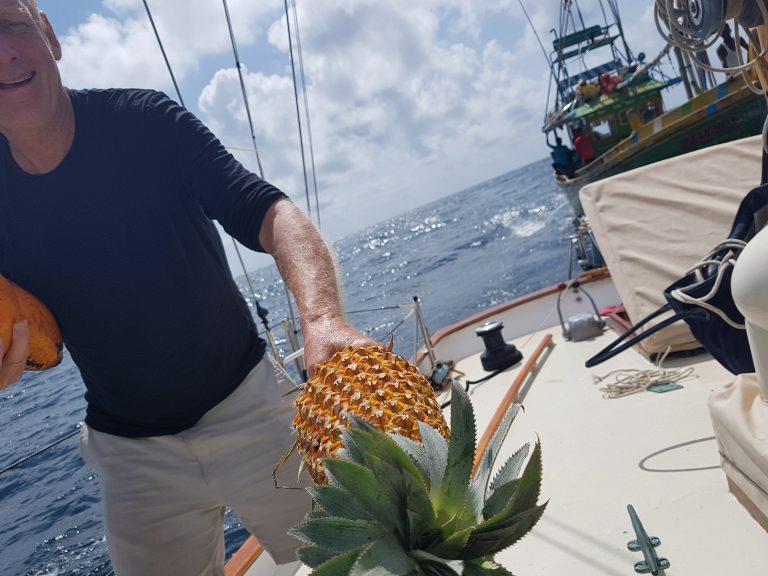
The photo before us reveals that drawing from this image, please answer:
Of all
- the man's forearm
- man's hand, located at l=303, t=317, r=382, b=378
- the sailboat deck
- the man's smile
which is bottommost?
the sailboat deck

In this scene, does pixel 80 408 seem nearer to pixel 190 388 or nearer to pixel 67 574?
pixel 67 574

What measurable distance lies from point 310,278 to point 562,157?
26845mm

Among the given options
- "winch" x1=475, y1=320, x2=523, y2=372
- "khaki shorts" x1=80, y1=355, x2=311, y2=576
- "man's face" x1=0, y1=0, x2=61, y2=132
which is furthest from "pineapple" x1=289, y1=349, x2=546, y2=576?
"winch" x1=475, y1=320, x2=523, y2=372

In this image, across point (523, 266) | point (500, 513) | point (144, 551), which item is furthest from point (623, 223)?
point (523, 266)

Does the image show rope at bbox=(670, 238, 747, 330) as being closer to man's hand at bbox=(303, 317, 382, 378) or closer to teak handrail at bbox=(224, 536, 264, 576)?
man's hand at bbox=(303, 317, 382, 378)

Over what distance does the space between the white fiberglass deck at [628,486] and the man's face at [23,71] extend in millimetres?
2211

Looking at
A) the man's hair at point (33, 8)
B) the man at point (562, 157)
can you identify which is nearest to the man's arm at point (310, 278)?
the man's hair at point (33, 8)

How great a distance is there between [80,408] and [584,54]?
79.5 ft

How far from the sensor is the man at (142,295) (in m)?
1.92

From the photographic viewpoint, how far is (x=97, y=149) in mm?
1979

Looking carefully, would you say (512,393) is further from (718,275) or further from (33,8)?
(33,8)

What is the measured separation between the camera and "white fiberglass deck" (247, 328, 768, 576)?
6.84ft

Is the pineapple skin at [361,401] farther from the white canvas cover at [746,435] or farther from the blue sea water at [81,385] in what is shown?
the white canvas cover at [746,435]

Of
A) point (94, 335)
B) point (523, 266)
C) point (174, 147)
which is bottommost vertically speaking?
point (523, 266)
